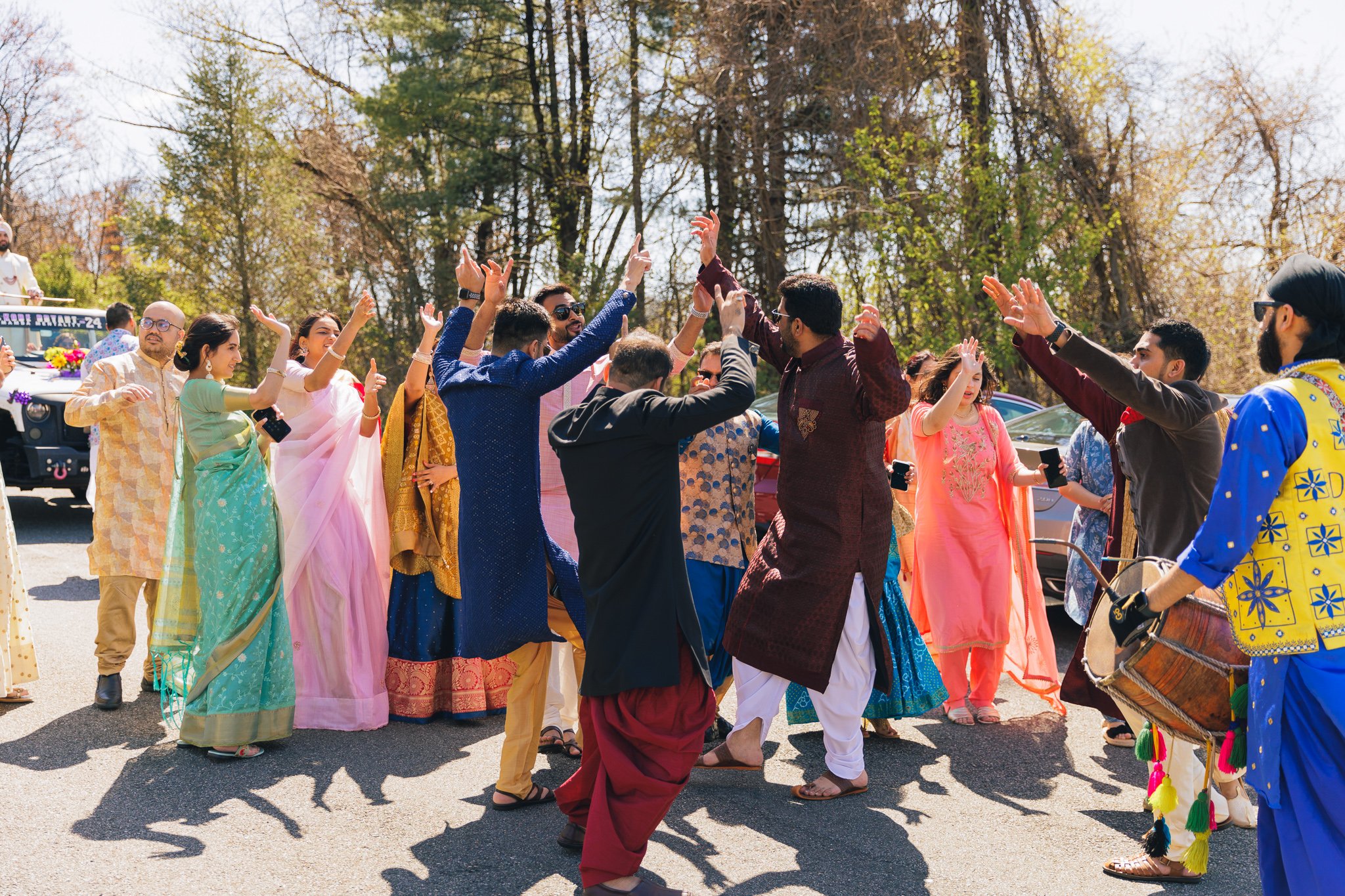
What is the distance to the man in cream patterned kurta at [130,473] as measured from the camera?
522cm

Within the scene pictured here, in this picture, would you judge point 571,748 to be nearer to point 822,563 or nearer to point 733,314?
point 822,563

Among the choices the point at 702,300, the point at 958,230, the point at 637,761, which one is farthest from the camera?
the point at 958,230

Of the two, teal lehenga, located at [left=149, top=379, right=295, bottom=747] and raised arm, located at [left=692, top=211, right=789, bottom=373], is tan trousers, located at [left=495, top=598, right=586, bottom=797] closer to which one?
teal lehenga, located at [left=149, top=379, right=295, bottom=747]

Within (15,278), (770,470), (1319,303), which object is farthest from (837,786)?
(15,278)

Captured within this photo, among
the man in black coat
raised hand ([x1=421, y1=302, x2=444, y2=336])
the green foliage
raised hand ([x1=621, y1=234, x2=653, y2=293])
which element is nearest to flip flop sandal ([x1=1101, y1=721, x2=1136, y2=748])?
the man in black coat

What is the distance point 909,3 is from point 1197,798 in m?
12.1

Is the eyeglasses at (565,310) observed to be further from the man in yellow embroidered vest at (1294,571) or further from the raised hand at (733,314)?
the man in yellow embroidered vest at (1294,571)

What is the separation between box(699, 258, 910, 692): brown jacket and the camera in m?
4.06

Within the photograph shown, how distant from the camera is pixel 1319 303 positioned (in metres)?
2.62

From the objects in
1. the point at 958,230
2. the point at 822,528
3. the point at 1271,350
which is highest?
the point at 958,230

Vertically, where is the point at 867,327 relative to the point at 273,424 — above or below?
above

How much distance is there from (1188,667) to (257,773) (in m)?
3.44

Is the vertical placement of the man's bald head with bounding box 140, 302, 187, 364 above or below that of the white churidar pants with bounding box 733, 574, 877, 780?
above

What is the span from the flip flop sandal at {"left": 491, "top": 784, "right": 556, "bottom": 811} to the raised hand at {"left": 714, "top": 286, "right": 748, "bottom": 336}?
1.79 metres
